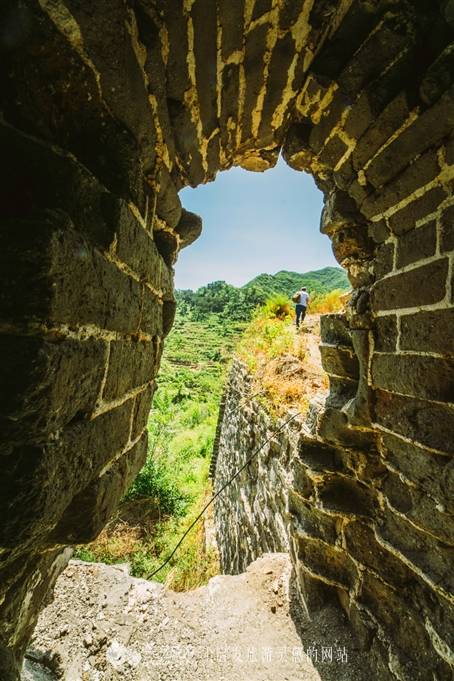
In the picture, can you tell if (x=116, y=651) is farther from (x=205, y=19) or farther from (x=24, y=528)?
(x=205, y=19)

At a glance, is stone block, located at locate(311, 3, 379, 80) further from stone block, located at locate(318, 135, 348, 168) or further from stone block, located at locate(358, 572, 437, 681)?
stone block, located at locate(358, 572, 437, 681)

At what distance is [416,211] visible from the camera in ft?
3.64

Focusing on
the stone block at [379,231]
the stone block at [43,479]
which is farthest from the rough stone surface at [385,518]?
the stone block at [43,479]

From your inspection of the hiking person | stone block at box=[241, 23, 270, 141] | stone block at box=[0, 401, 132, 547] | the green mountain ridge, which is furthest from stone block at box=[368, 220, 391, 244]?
the green mountain ridge

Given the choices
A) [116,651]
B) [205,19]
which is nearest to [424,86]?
[205,19]

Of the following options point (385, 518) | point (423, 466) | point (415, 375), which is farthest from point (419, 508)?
point (415, 375)

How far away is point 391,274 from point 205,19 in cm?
104

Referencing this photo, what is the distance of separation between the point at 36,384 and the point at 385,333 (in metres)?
1.28

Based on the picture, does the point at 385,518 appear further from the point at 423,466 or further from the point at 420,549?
the point at 423,466

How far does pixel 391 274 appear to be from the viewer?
1.25m

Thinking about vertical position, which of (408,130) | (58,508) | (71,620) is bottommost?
(71,620)

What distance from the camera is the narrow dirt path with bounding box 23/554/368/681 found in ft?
4.80

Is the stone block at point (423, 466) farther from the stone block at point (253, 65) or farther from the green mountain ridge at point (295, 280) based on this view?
the green mountain ridge at point (295, 280)

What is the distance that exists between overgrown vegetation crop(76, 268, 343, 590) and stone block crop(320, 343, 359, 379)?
1.22m
